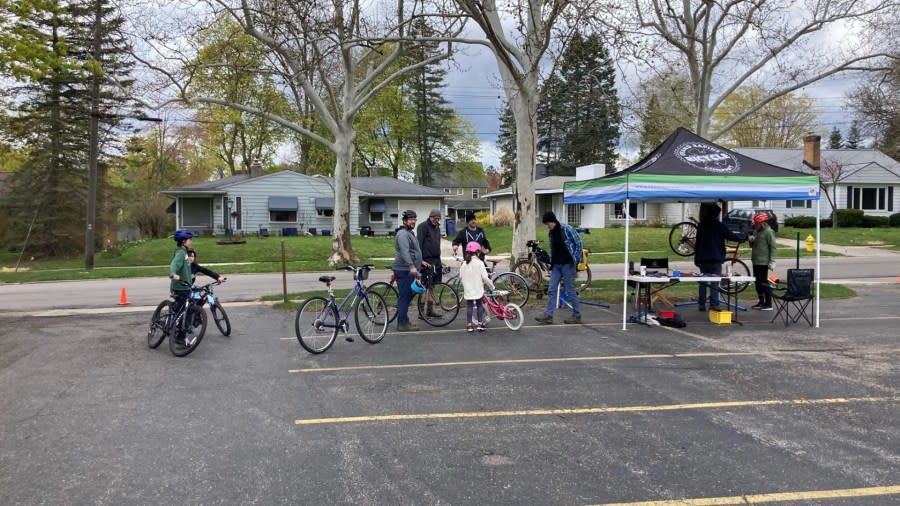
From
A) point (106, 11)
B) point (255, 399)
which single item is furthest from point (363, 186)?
point (255, 399)

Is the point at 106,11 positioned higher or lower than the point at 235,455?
higher

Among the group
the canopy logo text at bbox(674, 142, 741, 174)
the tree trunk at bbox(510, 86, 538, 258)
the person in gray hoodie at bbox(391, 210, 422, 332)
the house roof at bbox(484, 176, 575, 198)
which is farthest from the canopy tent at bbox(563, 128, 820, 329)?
the house roof at bbox(484, 176, 575, 198)

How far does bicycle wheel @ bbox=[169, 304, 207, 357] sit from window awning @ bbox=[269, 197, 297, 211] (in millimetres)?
32588

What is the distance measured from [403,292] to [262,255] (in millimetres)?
19715

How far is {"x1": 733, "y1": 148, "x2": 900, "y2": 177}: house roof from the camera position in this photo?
42.2 meters

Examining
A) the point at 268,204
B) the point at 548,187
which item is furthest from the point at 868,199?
the point at 268,204

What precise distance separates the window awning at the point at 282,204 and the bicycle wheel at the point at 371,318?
32.8 m

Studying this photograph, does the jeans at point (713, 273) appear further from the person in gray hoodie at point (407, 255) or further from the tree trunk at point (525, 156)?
the person in gray hoodie at point (407, 255)

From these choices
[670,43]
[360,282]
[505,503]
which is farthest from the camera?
[670,43]

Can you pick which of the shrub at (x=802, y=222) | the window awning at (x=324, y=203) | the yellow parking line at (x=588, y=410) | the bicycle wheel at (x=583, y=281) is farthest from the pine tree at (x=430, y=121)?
the yellow parking line at (x=588, y=410)

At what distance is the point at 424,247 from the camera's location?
406 inches

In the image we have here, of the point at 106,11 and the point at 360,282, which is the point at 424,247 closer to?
the point at 360,282

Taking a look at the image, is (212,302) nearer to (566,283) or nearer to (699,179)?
(566,283)

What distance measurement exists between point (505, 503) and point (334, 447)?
5.26 ft
